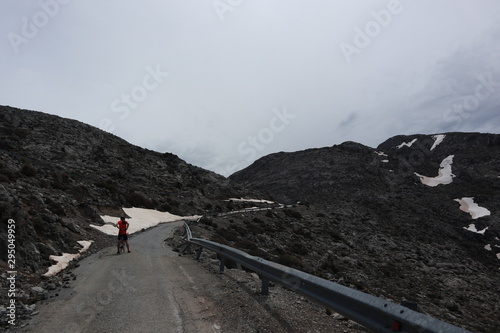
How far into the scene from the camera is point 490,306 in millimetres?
27312

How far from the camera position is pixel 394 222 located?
222 feet

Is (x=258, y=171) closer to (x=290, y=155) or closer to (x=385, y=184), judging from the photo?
(x=290, y=155)

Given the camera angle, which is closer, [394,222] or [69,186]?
[69,186]

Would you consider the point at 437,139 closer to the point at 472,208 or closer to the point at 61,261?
the point at 472,208

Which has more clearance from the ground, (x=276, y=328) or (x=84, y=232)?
(x=84, y=232)

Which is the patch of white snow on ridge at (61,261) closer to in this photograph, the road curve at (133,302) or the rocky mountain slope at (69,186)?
the rocky mountain slope at (69,186)

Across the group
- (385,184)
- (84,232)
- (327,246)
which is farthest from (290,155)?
(84,232)

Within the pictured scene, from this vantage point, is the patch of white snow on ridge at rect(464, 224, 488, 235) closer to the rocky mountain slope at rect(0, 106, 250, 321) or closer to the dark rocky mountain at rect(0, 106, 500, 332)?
the dark rocky mountain at rect(0, 106, 500, 332)

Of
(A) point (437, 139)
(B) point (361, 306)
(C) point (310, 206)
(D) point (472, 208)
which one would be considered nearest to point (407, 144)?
(A) point (437, 139)

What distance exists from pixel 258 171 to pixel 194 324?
130 meters

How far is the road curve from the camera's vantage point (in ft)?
18.3

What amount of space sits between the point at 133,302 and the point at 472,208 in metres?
91.3

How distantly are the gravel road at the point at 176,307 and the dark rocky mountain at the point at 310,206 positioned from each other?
39.5 inches

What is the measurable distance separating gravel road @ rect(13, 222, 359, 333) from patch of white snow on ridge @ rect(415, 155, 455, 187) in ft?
344
